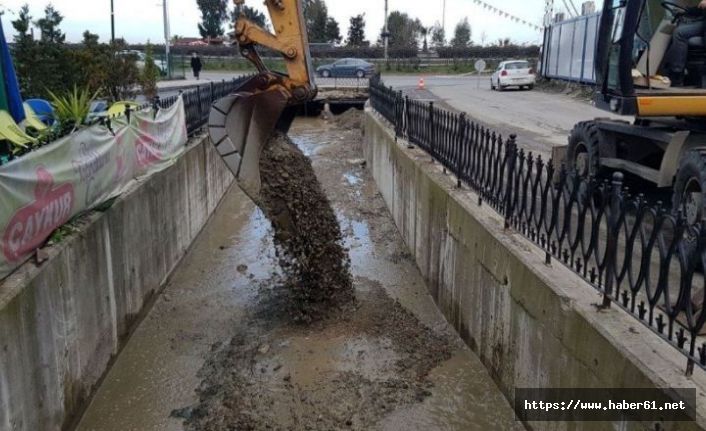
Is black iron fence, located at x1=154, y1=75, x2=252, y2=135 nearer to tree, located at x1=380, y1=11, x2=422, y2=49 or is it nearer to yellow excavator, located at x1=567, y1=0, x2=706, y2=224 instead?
yellow excavator, located at x1=567, y1=0, x2=706, y2=224

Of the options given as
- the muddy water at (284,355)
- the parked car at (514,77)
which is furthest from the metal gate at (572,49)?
the parked car at (514,77)

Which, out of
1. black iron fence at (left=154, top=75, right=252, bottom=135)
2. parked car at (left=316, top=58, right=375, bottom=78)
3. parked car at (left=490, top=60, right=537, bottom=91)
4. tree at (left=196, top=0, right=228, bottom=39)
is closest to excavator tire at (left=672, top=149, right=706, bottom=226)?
black iron fence at (left=154, top=75, right=252, bottom=135)

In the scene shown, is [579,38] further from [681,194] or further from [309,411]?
[309,411]

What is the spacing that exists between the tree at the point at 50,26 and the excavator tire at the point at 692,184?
48.9 feet

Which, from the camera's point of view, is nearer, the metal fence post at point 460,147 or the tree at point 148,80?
the metal fence post at point 460,147

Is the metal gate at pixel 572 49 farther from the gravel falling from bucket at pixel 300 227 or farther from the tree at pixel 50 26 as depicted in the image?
the tree at pixel 50 26

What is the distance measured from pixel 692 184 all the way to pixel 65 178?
5.54m

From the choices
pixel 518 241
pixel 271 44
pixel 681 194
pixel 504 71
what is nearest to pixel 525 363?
pixel 518 241

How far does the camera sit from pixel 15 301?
14.3 feet

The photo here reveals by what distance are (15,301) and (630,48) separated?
19.6 ft

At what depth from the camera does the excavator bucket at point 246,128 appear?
7125 millimetres

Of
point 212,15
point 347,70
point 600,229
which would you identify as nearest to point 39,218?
point 600,229

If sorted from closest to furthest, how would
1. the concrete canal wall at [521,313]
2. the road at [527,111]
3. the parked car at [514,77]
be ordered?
the concrete canal wall at [521,313], the road at [527,111], the parked car at [514,77]

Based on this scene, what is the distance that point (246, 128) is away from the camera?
23.6 ft
